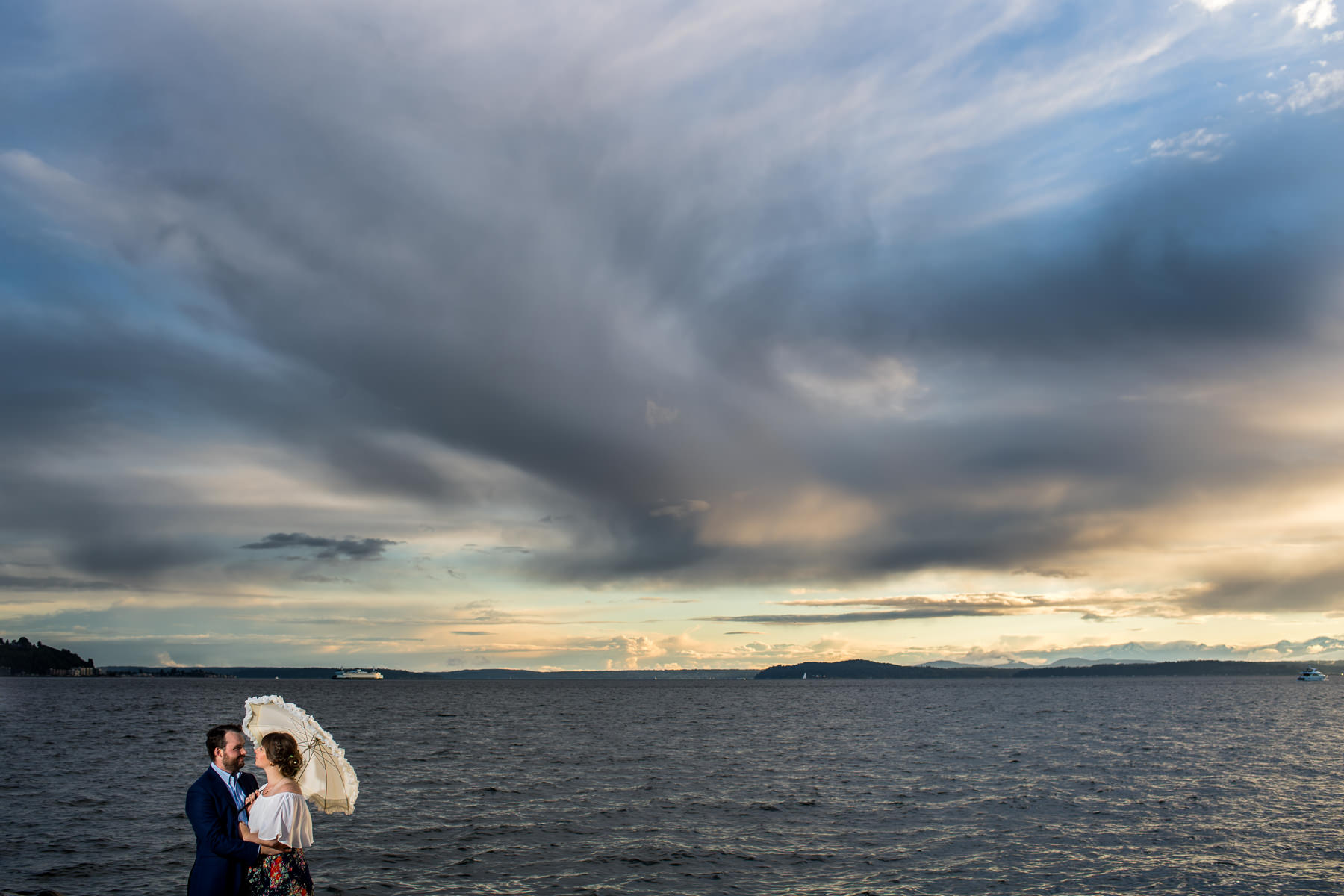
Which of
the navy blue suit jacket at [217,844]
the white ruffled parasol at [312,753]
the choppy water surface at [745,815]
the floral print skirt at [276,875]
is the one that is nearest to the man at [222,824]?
the navy blue suit jacket at [217,844]

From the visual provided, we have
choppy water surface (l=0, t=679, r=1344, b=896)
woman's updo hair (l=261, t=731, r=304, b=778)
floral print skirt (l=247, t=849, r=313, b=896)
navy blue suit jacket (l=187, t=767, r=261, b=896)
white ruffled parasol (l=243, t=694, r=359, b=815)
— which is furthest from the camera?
choppy water surface (l=0, t=679, r=1344, b=896)

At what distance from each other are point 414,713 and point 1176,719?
109 meters

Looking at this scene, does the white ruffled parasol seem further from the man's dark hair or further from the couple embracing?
the couple embracing

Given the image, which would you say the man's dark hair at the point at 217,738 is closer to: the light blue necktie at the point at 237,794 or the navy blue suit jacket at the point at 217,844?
the navy blue suit jacket at the point at 217,844

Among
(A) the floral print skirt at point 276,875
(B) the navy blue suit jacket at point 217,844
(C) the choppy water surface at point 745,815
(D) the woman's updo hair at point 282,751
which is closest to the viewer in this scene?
(B) the navy blue suit jacket at point 217,844

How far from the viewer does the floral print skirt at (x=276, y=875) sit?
452 inches

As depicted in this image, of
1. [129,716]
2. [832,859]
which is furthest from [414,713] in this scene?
[832,859]

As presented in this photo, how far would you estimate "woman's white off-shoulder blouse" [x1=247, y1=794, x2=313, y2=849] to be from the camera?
11.0 m

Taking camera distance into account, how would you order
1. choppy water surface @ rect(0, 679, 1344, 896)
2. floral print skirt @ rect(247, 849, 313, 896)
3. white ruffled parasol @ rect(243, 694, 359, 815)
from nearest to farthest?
1. floral print skirt @ rect(247, 849, 313, 896)
2. white ruffled parasol @ rect(243, 694, 359, 815)
3. choppy water surface @ rect(0, 679, 1344, 896)

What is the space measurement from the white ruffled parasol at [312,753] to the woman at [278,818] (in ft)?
1.97

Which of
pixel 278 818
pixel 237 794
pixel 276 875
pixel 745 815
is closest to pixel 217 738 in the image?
pixel 237 794

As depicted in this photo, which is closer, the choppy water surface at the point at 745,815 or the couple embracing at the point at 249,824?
the couple embracing at the point at 249,824

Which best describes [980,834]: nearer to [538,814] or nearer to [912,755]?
[538,814]

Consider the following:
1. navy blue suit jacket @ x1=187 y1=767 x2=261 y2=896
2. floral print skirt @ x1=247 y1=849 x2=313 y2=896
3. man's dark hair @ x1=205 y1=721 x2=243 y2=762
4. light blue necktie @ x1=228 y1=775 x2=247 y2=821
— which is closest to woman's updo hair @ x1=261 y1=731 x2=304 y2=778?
navy blue suit jacket @ x1=187 y1=767 x2=261 y2=896
